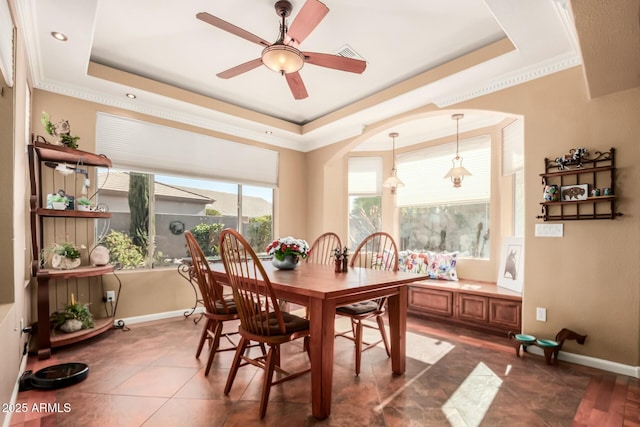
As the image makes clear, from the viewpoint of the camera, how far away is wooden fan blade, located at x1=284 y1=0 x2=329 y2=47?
195cm

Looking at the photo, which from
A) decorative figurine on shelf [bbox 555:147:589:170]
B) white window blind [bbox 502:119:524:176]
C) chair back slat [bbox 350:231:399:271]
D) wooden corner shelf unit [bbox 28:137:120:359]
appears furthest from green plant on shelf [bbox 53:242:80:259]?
white window blind [bbox 502:119:524:176]

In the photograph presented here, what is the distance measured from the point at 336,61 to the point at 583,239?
2.54 meters

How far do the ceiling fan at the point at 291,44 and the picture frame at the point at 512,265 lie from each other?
2.91 metres

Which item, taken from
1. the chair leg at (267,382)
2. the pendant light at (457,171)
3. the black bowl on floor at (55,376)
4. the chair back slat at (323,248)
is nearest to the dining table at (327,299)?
the chair leg at (267,382)

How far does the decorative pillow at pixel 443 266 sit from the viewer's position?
444cm

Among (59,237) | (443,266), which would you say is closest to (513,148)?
(443,266)

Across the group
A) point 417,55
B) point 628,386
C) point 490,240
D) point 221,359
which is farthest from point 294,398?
point 490,240

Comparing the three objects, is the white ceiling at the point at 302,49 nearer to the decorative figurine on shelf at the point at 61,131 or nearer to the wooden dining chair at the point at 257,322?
the decorative figurine on shelf at the point at 61,131

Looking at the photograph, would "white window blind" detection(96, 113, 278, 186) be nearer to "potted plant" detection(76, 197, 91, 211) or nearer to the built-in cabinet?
"potted plant" detection(76, 197, 91, 211)

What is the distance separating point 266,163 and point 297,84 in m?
2.52

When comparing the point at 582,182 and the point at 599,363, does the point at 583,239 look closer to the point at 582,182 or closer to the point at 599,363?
the point at 582,182

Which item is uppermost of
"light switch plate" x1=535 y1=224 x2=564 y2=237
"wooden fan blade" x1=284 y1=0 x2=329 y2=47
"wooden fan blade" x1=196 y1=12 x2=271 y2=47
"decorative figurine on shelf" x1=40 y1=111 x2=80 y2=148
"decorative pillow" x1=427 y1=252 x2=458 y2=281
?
"wooden fan blade" x1=284 y1=0 x2=329 y2=47

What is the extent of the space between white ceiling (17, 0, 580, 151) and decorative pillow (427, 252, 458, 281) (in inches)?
76.8

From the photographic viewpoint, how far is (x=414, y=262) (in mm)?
4781
